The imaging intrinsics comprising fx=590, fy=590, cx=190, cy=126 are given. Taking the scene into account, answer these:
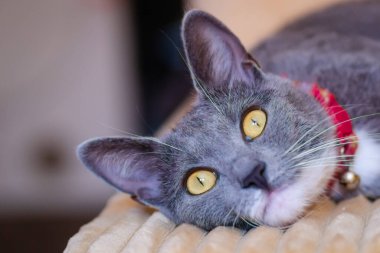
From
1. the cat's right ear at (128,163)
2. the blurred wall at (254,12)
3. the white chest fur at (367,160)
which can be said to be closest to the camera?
the cat's right ear at (128,163)

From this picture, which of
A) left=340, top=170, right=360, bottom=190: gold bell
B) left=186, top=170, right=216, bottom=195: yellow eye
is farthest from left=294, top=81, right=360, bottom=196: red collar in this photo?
left=186, top=170, right=216, bottom=195: yellow eye

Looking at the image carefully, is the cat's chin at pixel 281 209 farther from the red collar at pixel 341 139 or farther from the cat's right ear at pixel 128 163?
the cat's right ear at pixel 128 163

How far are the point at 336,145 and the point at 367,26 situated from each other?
883mm

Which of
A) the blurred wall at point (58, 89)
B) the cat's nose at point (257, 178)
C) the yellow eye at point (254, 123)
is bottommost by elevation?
the blurred wall at point (58, 89)

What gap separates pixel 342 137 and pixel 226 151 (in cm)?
31

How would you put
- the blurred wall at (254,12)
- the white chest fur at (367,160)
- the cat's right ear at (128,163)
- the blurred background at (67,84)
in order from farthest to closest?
1. the blurred background at (67,84)
2. the blurred wall at (254,12)
3. the white chest fur at (367,160)
4. the cat's right ear at (128,163)

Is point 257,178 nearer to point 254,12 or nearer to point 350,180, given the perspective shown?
point 350,180

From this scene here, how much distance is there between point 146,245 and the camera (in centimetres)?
113

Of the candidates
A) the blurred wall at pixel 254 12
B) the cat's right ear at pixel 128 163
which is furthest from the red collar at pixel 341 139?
the blurred wall at pixel 254 12

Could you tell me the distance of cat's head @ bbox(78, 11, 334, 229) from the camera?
1188 mm

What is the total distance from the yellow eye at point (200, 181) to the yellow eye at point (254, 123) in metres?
0.12

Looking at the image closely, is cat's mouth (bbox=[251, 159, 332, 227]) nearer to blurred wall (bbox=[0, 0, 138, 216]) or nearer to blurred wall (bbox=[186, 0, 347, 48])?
blurred wall (bbox=[186, 0, 347, 48])

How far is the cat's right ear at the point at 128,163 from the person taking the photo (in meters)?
1.29

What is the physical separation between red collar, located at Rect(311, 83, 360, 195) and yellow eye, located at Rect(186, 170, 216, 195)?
0.27 metres
